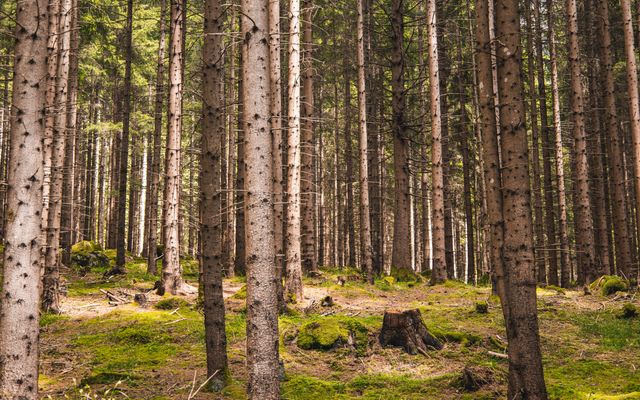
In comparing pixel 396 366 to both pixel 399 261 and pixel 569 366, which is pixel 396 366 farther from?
pixel 399 261

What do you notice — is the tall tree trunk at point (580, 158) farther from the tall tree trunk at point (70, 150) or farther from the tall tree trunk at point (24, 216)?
the tall tree trunk at point (70, 150)

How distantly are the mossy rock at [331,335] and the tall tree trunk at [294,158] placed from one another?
2.88 meters

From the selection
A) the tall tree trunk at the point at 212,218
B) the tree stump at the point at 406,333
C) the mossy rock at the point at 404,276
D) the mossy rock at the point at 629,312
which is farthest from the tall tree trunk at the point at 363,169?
the tall tree trunk at the point at 212,218

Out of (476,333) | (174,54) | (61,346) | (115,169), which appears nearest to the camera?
(61,346)

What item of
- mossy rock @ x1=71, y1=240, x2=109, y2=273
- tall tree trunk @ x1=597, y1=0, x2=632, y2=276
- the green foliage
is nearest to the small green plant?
the green foliage

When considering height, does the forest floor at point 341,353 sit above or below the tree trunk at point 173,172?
below

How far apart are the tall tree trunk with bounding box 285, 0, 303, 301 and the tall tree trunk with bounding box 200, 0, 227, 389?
16.9ft

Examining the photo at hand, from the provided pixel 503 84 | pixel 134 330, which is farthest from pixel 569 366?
pixel 134 330

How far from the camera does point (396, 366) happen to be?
25.6 feet

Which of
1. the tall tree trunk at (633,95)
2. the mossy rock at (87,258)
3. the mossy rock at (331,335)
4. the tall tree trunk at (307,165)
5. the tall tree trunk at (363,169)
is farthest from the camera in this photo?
the mossy rock at (87,258)

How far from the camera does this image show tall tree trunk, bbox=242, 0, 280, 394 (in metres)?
5.19

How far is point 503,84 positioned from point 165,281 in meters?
10.5

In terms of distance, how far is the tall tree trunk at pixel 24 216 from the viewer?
5.02 meters

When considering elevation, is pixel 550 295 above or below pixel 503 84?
below
